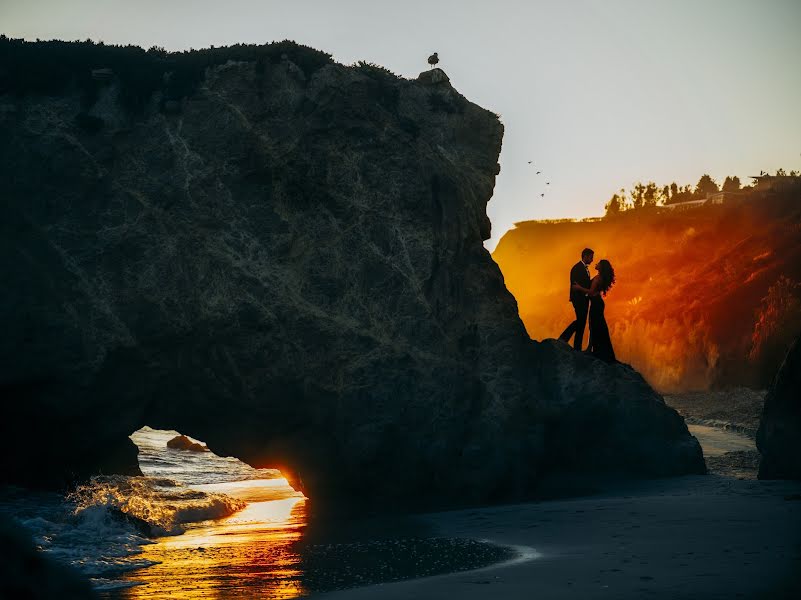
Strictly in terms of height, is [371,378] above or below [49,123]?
below

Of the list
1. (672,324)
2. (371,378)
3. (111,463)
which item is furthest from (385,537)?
(672,324)

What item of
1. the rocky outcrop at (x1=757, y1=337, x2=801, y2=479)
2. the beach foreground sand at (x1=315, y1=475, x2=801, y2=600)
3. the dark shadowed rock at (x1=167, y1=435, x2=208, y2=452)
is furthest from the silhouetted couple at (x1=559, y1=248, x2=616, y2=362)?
the dark shadowed rock at (x1=167, y1=435, x2=208, y2=452)

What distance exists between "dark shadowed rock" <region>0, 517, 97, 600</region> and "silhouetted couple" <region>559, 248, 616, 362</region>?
1413 centimetres

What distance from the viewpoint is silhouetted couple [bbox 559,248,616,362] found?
17156mm

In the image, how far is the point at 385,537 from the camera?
38.0ft

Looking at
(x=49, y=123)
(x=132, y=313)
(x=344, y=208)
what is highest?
(x=49, y=123)

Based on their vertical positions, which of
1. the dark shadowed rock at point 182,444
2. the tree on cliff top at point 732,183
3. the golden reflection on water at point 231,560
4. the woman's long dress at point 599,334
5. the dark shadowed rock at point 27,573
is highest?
the tree on cliff top at point 732,183

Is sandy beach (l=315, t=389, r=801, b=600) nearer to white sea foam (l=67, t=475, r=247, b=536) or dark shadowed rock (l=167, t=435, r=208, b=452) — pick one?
white sea foam (l=67, t=475, r=247, b=536)

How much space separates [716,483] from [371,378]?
5.51 m

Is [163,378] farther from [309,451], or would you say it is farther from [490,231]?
[490,231]

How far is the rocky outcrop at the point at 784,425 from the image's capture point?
13.3 meters

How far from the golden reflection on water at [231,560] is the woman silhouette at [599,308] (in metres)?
6.18

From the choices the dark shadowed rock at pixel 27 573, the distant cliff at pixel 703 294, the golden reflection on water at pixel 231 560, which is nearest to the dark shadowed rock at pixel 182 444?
the golden reflection on water at pixel 231 560

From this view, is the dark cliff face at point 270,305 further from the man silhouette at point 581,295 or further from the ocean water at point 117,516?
the man silhouette at point 581,295
